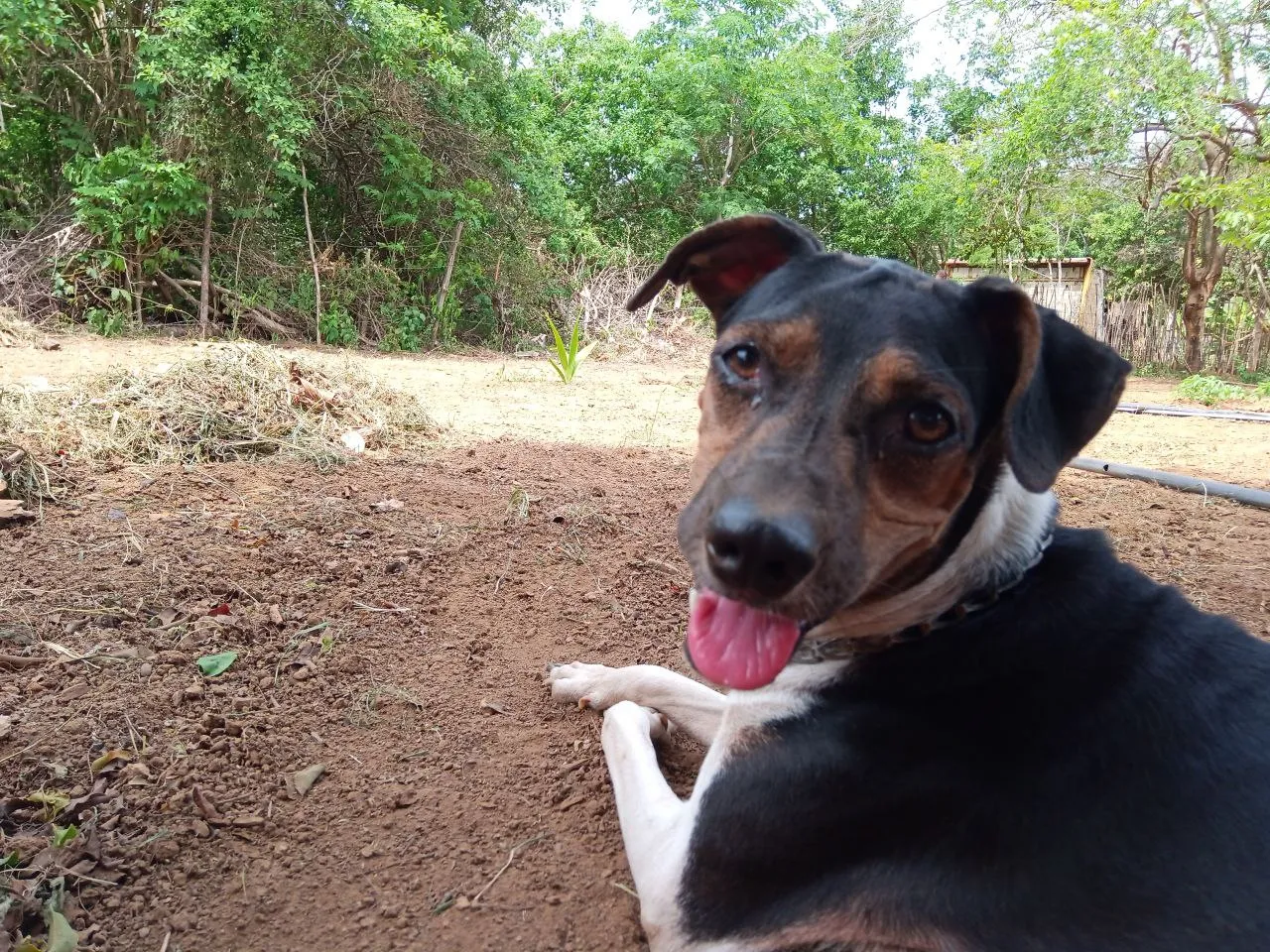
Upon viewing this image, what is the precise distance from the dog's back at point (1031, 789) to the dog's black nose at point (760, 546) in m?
0.48

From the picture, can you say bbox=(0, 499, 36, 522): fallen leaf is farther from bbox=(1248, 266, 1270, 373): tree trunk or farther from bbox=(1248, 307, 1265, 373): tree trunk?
bbox=(1248, 307, 1265, 373): tree trunk

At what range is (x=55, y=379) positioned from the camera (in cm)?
729

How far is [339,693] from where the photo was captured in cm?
309

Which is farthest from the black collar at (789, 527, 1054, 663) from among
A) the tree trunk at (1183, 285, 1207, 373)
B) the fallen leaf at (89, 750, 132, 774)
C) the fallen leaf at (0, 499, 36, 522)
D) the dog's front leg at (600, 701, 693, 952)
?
the tree trunk at (1183, 285, 1207, 373)

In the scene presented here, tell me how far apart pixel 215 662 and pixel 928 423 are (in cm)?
281

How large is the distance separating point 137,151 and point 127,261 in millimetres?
1609

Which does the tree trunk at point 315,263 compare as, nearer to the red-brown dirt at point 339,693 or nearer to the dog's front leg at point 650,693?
the red-brown dirt at point 339,693

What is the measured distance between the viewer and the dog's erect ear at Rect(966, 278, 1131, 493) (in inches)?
80.4

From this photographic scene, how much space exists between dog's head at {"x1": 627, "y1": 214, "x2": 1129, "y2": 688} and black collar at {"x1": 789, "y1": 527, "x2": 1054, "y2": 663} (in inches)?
4.3

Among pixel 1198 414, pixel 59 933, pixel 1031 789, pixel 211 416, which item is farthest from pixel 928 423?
pixel 1198 414

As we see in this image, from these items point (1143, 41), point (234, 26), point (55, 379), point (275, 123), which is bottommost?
point (55, 379)

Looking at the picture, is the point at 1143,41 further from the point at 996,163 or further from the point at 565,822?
the point at 565,822

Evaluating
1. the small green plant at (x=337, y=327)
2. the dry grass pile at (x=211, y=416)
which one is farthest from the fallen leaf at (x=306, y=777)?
the small green plant at (x=337, y=327)

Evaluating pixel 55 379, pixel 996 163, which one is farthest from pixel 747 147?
pixel 55 379
